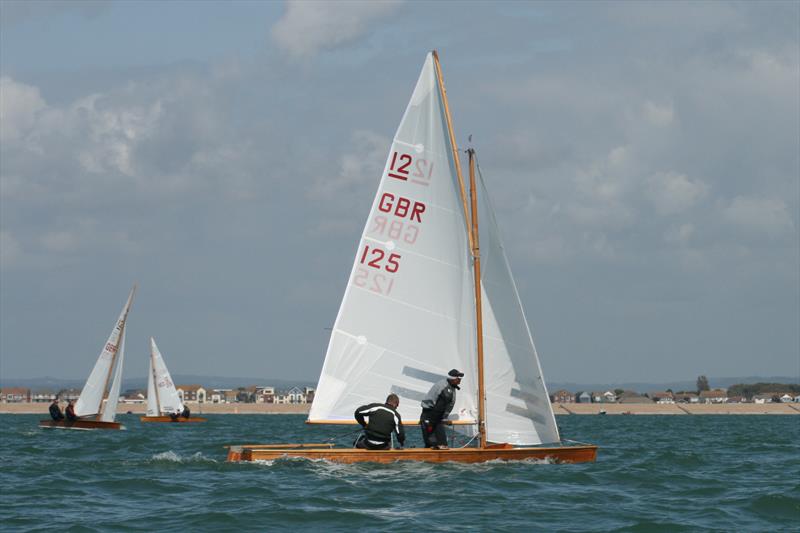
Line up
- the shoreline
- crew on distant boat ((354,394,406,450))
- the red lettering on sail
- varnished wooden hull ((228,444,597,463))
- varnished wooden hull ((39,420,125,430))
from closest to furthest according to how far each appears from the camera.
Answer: varnished wooden hull ((228,444,597,463))
crew on distant boat ((354,394,406,450))
the red lettering on sail
varnished wooden hull ((39,420,125,430))
the shoreline

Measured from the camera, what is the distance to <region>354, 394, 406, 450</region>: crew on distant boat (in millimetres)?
22828

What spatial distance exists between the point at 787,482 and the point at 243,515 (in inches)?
475

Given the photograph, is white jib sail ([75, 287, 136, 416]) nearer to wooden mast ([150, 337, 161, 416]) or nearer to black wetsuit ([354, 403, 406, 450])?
wooden mast ([150, 337, 161, 416])

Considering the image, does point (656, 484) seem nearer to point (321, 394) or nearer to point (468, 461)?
point (468, 461)

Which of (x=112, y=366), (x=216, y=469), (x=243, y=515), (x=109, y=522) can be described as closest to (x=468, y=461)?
(x=216, y=469)

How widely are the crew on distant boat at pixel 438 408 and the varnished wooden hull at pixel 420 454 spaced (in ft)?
1.45

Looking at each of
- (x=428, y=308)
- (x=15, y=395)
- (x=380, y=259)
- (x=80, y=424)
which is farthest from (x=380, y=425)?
(x=15, y=395)

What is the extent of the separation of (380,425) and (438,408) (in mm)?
1259

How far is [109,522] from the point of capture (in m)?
16.5

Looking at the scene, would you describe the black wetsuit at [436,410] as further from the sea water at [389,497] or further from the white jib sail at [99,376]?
the white jib sail at [99,376]

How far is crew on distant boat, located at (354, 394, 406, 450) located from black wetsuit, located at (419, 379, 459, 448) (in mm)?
664

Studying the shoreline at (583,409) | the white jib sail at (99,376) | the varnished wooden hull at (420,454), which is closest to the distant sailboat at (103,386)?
the white jib sail at (99,376)

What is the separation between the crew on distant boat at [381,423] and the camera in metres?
22.8

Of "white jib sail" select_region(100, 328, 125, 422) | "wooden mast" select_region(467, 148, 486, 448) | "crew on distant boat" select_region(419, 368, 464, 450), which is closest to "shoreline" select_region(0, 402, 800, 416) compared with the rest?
"white jib sail" select_region(100, 328, 125, 422)
